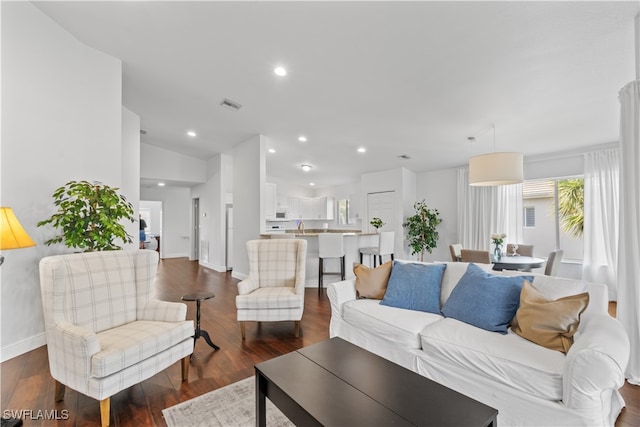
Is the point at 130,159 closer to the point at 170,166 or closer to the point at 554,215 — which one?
the point at 170,166

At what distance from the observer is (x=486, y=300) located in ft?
6.77

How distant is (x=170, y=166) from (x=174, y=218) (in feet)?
9.34

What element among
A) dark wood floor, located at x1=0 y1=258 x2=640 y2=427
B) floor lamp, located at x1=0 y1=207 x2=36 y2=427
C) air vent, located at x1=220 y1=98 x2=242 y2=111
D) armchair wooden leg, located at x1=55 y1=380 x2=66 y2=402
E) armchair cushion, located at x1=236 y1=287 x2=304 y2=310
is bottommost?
dark wood floor, located at x1=0 y1=258 x2=640 y2=427

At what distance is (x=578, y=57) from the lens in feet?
8.55

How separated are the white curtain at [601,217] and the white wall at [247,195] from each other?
6069 millimetres

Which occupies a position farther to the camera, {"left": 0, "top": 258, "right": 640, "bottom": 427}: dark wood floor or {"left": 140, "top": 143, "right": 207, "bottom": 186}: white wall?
{"left": 140, "top": 143, "right": 207, "bottom": 186}: white wall

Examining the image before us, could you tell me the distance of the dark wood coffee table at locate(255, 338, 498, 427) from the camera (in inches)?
44.4

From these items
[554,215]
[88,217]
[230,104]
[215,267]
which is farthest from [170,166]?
[554,215]

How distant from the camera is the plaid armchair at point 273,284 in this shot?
297 cm

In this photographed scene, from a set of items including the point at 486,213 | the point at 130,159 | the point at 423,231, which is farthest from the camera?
the point at 423,231

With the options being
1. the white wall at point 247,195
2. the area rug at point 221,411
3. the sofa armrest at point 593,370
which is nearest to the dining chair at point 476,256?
the sofa armrest at point 593,370

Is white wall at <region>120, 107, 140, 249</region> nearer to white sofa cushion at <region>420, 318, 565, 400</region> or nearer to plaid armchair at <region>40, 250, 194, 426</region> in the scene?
plaid armchair at <region>40, 250, 194, 426</region>

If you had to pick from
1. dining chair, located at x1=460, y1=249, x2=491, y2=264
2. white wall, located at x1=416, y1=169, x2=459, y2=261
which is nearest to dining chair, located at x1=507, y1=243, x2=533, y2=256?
dining chair, located at x1=460, y1=249, x2=491, y2=264

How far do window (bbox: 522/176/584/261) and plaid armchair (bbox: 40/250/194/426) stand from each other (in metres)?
6.67
